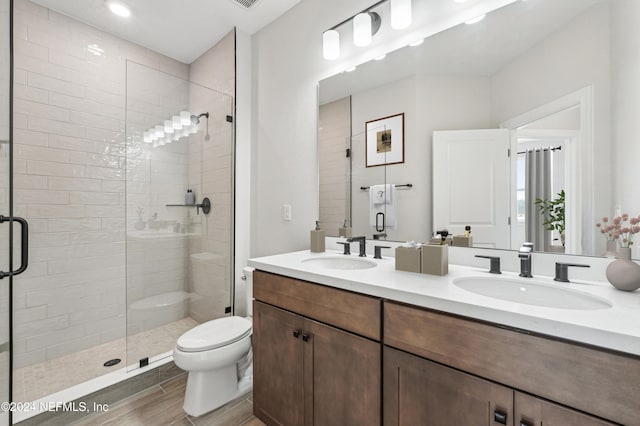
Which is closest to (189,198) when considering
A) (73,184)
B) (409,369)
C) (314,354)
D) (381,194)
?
(73,184)

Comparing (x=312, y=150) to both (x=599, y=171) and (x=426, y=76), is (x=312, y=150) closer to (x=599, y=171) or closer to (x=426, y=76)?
(x=426, y=76)

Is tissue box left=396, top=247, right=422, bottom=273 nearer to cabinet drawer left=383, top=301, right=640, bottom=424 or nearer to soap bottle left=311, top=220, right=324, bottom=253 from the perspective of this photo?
cabinet drawer left=383, top=301, right=640, bottom=424

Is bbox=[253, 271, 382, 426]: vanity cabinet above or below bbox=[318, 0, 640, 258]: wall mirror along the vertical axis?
below

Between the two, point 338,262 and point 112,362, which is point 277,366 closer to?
point 338,262

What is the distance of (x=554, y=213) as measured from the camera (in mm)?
1103

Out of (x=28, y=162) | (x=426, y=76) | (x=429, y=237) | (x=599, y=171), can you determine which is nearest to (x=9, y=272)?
(x=28, y=162)

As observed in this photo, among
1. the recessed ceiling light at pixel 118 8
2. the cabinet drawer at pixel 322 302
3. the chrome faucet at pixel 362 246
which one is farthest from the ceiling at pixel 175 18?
the cabinet drawer at pixel 322 302

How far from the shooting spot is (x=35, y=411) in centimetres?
139

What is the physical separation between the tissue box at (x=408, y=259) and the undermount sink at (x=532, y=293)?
16cm

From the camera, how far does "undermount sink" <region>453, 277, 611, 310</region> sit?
87 centimetres

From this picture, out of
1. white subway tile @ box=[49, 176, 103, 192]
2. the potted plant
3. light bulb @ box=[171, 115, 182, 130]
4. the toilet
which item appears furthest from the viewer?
light bulb @ box=[171, 115, 182, 130]

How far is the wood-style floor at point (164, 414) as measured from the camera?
1469 millimetres

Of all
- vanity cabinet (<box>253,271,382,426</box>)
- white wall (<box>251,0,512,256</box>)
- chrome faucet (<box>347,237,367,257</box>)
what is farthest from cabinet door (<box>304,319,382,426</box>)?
white wall (<box>251,0,512,256</box>)

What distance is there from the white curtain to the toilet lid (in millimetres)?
→ 1576
